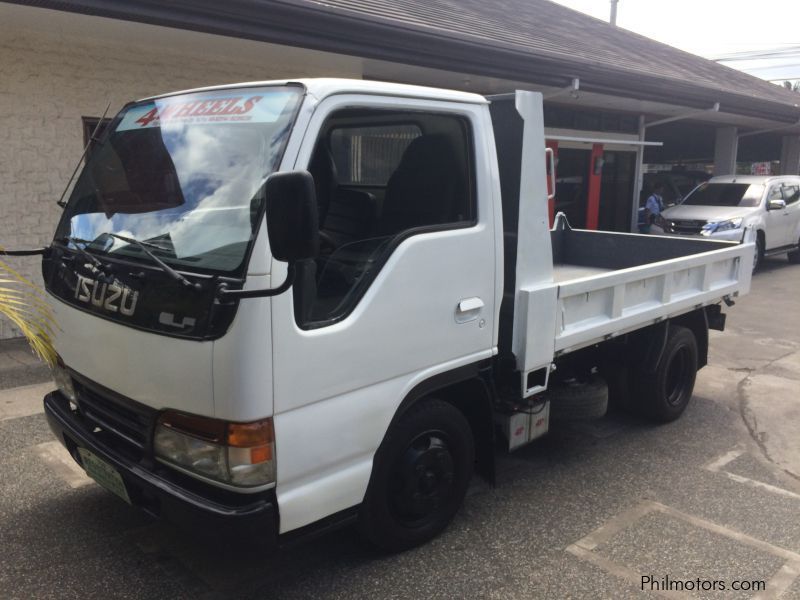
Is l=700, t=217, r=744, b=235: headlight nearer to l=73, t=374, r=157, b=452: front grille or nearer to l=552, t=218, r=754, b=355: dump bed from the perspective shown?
l=552, t=218, r=754, b=355: dump bed

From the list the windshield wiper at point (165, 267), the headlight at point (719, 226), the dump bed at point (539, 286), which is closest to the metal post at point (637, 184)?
the headlight at point (719, 226)

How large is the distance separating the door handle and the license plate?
1.64 m

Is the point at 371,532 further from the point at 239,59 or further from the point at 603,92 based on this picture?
the point at 603,92

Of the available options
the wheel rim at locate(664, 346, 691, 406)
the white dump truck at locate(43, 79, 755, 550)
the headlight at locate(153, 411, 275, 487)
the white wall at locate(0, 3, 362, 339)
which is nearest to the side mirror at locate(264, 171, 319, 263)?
the white dump truck at locate(43, 79, 755, 550)

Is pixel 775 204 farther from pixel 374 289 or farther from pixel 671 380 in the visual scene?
pixel 374 289

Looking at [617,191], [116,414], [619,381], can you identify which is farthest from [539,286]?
[617,191]

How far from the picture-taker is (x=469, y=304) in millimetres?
3178

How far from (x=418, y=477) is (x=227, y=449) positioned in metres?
1.05

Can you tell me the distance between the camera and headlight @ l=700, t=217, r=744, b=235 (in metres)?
11.6

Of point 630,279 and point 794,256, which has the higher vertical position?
point 630,279

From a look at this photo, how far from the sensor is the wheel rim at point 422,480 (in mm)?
3092

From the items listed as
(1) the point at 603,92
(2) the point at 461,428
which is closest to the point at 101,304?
(2) the point at 461,428

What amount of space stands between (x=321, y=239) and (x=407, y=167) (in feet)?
2.27

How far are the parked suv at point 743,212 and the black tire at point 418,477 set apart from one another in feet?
32.4
